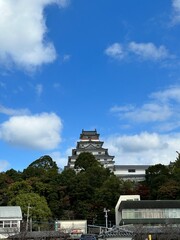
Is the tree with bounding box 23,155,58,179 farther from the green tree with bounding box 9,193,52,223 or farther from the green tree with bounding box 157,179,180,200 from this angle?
the green tree with bounding box 157,179,180,200

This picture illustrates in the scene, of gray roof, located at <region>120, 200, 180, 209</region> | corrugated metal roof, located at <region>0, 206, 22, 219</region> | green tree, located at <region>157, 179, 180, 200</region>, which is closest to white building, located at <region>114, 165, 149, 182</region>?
green tree, located at <region>157, 179, 180, 200</region>

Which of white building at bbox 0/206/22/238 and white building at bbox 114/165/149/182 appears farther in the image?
white building at bbox 114/165/149/182

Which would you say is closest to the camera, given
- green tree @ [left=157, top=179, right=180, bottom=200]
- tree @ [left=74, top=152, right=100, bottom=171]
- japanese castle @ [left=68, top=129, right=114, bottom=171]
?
green tree @ [left=157, top=179, right=180, bottom=200]

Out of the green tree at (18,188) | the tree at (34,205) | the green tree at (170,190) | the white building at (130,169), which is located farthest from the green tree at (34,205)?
the white building at (130,169)

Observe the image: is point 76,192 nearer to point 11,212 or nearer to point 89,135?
point 11,212

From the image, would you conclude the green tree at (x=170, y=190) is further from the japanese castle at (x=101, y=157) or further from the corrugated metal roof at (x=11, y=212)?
the japanese castle at (x=101, y=157)

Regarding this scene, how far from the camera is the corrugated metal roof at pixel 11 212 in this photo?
176ft

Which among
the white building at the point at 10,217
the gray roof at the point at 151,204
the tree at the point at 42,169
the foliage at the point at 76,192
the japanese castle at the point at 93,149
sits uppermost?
the japanese castle at the point at 93,149

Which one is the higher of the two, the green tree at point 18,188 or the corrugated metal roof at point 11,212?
the green tree at point 18,188

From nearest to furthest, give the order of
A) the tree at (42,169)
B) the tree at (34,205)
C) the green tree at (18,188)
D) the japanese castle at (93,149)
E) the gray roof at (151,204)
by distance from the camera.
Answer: the tree at (34,205) → the gray roof at (151,204) → the green tree at (18,188) → the tree at (42,169) → the japanese castle at (93,149)

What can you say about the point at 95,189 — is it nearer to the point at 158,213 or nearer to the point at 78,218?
the point at 78,218

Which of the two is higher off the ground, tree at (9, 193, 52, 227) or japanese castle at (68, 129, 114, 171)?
japanese castle at (68, 129, 114, 171)

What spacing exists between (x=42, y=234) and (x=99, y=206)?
22850mm

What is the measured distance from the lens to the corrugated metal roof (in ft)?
176
